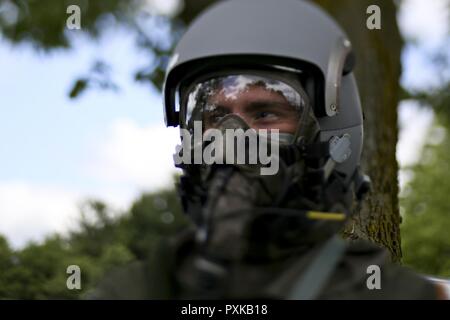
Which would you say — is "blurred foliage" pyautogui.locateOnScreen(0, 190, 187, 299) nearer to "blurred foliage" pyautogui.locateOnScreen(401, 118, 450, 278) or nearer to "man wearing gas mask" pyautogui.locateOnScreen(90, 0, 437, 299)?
"man wearing gas mask" pyautogui.locateOnScreen(90, 0, 437, 299)

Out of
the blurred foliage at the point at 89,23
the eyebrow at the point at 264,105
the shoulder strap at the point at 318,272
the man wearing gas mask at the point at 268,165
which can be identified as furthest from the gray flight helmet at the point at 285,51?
the blurred foliage at the point at 89,23

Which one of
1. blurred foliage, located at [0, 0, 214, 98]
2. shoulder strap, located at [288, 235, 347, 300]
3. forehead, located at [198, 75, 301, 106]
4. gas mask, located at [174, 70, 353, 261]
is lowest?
shoulder strap, located at [288, 235, 347, 300]

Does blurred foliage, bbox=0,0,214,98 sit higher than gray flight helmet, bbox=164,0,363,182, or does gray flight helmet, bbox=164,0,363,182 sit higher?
blurred foliage, bbox=0,0,214,98

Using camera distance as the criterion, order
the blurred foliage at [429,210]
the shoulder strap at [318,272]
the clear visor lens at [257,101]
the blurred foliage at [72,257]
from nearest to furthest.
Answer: the shoulder strap at [318,272]
the clear visor lens at [257,101]
the blurred foliage at [72,257]
the blurred foliage at [429,210]

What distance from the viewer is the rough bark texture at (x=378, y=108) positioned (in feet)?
15.0

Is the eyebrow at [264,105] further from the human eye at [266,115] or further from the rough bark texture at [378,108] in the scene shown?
the rough bark texture at [378,108]

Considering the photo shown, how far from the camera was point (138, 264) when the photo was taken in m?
2.74

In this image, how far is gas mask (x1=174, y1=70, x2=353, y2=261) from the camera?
2.52 metres

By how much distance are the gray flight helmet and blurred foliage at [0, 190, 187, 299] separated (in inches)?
29.9

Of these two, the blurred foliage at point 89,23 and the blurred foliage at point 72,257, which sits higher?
the blurred foliage at point 89,23

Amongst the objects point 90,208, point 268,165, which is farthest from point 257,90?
point 90,208

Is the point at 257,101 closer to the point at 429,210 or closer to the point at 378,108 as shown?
the point at 378,108

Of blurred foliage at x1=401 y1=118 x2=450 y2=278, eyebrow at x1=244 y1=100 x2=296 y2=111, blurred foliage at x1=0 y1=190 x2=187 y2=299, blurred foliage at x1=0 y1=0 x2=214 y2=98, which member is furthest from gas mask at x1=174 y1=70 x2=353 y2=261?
blurred foliage at x1=401 y1=118 x2=450 y2=278
